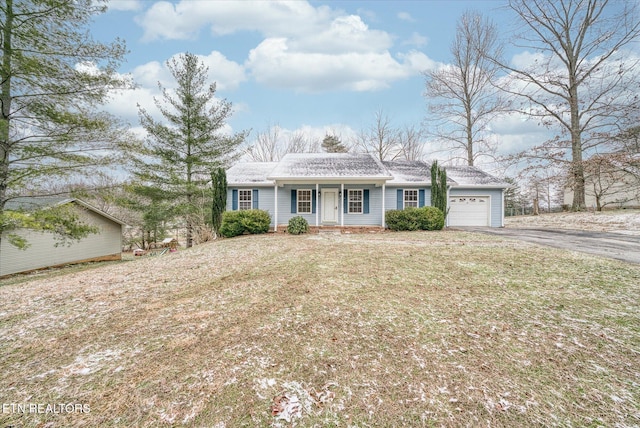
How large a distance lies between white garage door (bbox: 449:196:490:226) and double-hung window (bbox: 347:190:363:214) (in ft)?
18.2

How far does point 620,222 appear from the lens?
11.7m

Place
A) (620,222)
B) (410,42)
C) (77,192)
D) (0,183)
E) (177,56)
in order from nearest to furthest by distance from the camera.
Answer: (0,183) → (77,192) → (620,222) → (410,42) → (177,56)

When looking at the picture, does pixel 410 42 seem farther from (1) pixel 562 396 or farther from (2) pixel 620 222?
(1) pixel 562 396

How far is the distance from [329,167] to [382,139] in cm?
1374

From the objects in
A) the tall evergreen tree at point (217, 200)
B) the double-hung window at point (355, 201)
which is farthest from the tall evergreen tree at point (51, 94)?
the double-hung window at point (355, 201)

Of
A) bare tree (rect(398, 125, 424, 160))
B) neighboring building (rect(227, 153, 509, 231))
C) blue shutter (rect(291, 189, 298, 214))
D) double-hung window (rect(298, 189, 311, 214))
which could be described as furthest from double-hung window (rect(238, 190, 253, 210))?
bare tree (rect(398, 125, 424, 160))

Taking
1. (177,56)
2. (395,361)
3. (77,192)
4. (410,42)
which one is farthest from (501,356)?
(177,56)

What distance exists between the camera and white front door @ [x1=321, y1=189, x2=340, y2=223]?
534 inches

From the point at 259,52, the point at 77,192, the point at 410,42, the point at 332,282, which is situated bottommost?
the point at 332,282


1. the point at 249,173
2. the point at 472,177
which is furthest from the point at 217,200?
the point at 472,177

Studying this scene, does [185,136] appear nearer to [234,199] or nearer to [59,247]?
[234,199]

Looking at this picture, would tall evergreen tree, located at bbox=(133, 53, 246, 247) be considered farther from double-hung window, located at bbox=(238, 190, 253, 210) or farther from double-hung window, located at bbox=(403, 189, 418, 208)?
double-hung window, located at bbox=(403, 189, 418, 208)

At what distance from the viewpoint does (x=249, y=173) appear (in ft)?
49.2

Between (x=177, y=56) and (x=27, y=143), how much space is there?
35.1 feet
